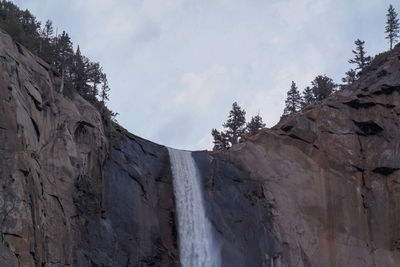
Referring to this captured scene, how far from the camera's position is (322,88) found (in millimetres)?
60062

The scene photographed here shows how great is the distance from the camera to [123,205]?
37.3m

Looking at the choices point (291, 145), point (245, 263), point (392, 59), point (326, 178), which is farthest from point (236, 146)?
point (392, 59)

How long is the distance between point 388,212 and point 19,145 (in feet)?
99.5

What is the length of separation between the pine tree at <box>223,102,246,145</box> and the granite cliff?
49.9 feet

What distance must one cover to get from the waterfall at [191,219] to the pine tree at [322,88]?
22152mm

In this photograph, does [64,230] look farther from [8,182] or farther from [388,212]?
[388,212]

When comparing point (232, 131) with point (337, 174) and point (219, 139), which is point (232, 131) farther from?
point (337, 174)

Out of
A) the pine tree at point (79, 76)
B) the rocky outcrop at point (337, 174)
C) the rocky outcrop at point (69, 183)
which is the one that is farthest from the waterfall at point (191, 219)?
the pine tree at point (79, 76)

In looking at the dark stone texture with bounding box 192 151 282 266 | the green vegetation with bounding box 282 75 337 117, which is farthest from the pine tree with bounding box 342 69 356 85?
the dark stone texture with bounding box 192 151 282 266

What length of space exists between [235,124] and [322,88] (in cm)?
1047

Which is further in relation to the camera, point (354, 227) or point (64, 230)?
point (354, 227)

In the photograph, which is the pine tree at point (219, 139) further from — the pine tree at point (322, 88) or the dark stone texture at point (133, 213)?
the dark stone texture at point (133, 213)

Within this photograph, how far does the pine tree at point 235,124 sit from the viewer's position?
6209 cm

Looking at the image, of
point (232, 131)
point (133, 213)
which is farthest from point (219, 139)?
point (133, 213)
